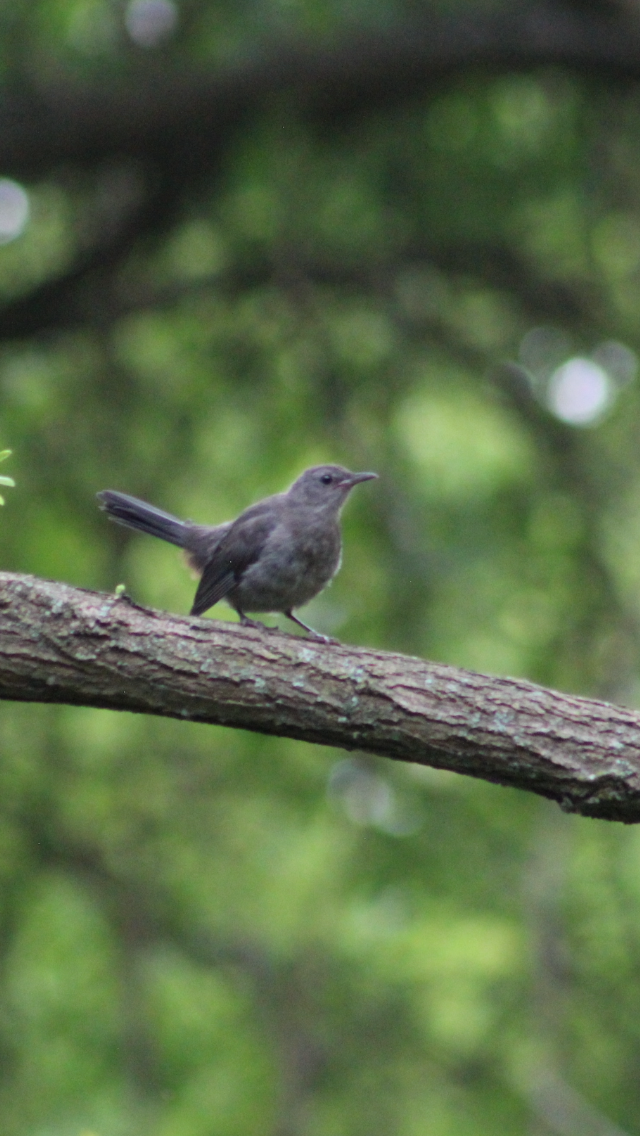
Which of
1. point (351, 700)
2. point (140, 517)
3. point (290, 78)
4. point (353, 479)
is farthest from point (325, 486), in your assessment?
point (290, 78)

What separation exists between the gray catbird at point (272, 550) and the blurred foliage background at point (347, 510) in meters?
1.92

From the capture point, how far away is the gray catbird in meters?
5.68

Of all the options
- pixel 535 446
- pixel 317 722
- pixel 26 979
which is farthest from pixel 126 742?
pixel 317 722

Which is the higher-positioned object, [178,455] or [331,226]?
[331,226]

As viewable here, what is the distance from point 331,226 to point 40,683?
6.56 m

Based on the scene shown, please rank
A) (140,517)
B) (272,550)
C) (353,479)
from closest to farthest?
1. (272,550)
2. (140,517)
3. (353,479)

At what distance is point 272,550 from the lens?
5.67 metres

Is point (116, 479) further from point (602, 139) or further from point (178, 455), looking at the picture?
point (602, 139)

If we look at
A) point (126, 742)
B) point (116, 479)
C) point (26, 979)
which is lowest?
point (26, 979)

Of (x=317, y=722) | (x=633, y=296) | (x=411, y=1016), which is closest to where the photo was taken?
(x=317, y=722)

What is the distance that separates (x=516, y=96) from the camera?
9.40 meters

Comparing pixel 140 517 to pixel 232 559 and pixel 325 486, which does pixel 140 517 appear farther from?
pixel 325 486

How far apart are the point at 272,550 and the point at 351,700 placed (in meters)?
1.86

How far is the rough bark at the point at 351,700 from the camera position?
3730 millimetres
